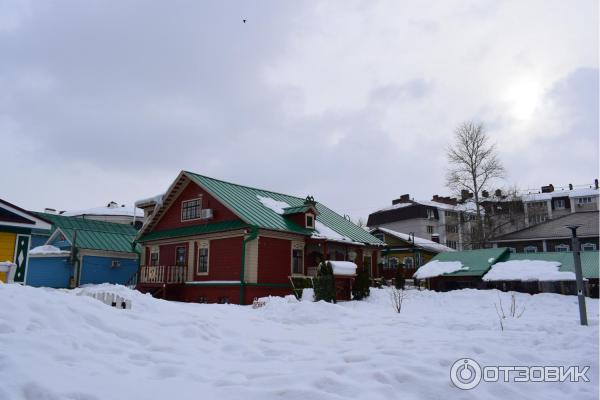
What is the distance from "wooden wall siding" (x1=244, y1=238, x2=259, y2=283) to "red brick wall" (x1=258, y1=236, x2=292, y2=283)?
8.5 inches

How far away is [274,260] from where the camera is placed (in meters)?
22.2

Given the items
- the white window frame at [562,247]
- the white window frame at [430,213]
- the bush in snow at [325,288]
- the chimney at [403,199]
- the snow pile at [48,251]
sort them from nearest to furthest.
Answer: the bush in snow at [325,288], the snow pile at [48,251], the white window frame at [562,247], the white window frame at [430,213], the chimney at [403,199]

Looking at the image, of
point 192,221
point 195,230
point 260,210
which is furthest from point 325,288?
point 192,221

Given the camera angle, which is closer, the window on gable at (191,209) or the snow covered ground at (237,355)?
the snow covered ground at (237,355)

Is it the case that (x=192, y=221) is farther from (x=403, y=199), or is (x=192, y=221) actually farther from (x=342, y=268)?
(x=403, y=199)

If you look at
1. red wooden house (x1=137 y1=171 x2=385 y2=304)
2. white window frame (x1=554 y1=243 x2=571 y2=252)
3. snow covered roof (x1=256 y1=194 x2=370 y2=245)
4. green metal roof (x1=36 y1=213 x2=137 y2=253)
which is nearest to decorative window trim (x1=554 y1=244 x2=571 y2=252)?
white window frame (x1=554 y1=243 x2=571 y2=252)

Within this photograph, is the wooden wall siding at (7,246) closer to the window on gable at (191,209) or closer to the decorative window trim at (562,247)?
the window on gable at (191,209)

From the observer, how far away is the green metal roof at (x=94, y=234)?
3080cm

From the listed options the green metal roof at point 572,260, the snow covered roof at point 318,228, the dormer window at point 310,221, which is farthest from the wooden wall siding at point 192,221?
the green metal roof at point 572,260

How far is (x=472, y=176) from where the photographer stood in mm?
37844

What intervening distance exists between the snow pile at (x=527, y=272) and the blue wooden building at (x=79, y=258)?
72.4ft

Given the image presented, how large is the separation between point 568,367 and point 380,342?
2.98 meters

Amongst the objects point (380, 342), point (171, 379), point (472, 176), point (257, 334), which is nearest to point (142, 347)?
point (171, 379)

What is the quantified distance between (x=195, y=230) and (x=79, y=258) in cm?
1139
